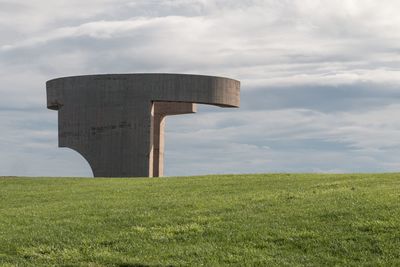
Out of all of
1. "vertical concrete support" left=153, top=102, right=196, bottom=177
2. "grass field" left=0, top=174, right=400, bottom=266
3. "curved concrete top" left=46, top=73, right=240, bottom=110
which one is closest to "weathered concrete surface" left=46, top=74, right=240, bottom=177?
"curved concrete top" left=46, top=73, right=240, bottom=110

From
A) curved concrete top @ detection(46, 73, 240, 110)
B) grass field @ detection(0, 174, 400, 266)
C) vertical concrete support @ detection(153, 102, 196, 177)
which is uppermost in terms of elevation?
curved concrete top @ detection(46, 73, 240, 110)

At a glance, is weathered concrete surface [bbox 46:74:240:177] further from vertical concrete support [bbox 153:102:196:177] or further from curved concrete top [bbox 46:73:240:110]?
vertical concrete support [bbox 153:102:196:177]

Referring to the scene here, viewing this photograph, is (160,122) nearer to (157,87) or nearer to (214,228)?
(157,87)

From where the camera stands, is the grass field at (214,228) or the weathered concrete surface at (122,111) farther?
→ the weathered concrete surface at (122,111)

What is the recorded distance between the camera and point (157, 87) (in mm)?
39031

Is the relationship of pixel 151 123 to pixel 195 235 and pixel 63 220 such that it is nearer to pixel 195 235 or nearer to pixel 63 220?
pixel 63 220

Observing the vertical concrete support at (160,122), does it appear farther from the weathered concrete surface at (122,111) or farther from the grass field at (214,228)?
the grass field at (214,228)

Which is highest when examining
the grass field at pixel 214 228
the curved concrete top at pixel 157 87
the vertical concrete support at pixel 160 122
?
the curved concrete top at pixel 157 87

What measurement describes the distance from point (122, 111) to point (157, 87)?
2.57 meters

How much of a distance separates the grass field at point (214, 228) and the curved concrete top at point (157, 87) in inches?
756

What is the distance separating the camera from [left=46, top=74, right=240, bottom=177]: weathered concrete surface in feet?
128

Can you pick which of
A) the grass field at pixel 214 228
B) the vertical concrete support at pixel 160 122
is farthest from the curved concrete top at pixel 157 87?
the grass field at pixel 214 228

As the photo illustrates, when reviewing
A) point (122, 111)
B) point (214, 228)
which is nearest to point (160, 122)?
point (122, 111)

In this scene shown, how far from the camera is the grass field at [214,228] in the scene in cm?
1109
